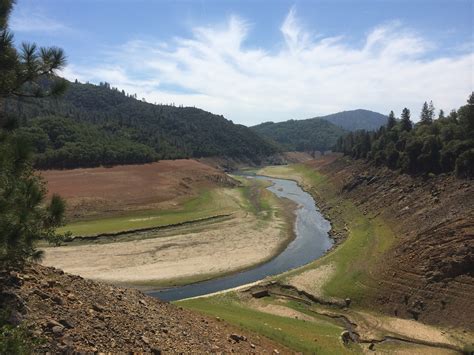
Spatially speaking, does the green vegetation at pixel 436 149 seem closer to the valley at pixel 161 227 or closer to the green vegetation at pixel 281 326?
the valley at pixel 161 227

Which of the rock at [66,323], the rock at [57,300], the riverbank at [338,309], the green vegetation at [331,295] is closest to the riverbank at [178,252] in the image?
the green vegetation at [331,295]

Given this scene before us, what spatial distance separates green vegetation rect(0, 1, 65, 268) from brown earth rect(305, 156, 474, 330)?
101 feet

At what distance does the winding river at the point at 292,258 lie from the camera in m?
40.9

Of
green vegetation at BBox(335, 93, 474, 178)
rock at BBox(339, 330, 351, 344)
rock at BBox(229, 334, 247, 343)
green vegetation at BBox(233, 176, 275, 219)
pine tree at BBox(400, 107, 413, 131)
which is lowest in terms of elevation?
rock at BBox(339, 330, 351, 344)

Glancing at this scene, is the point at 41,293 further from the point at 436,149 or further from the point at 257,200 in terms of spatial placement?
the point at 257,200

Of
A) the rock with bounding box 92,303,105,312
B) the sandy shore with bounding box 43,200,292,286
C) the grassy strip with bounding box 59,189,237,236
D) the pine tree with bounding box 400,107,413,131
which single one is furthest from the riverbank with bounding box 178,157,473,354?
the pine tree with bounding box 400,107,413,131

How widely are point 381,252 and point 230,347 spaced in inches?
1272

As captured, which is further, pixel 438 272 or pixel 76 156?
pixel 76 156

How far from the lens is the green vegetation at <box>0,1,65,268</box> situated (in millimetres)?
10758

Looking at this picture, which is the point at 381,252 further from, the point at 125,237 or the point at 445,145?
the point at 125,237

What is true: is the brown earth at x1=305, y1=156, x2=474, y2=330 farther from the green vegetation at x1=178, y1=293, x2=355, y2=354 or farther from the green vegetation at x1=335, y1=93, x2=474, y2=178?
the green vegetation at x1=178, y1=293, x2=355, y2=354

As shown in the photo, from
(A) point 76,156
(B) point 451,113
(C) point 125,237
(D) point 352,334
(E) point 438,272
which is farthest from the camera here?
(A) point 76,156

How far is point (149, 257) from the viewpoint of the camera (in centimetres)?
4947

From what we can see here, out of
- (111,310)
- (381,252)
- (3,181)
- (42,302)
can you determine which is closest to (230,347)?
(111,310)
